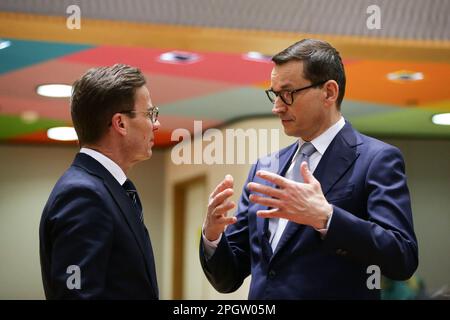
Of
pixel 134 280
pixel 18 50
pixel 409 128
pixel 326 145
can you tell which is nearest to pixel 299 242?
pixel 326 145

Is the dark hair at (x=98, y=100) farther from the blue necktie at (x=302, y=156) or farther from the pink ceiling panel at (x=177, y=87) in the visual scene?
the pink ceiling panel at (x=177, y=87)

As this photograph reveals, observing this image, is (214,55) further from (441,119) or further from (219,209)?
(219,209)

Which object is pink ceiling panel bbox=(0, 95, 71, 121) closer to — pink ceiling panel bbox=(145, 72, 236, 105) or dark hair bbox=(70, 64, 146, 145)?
pink ceiling panel bbox=(145, 72, 236, 105)

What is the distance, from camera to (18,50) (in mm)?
4633

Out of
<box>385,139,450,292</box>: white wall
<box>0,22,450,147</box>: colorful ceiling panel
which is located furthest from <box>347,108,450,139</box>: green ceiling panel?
<box>385,139,450,292</box>: white wall

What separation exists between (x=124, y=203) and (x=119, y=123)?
0.22 meters

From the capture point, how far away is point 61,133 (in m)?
7.64

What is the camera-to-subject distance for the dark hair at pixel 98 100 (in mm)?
1897

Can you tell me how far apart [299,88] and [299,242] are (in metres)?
0.42

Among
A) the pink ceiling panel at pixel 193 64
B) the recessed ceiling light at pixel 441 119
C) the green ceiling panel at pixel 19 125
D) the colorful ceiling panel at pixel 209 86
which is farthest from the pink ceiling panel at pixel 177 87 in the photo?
the recessed ceiling light at pixel 441 119

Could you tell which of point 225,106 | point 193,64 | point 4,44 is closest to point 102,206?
point 4,44

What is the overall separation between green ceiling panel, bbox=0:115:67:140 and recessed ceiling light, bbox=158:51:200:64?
225 centimetres

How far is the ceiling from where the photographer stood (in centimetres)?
317

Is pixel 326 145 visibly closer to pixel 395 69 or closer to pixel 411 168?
pixel 395 69
